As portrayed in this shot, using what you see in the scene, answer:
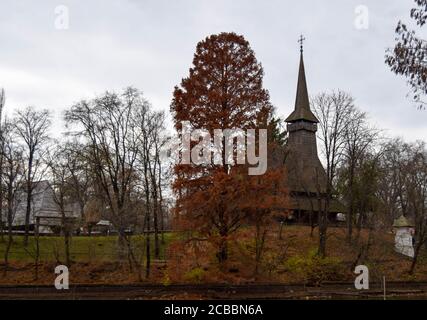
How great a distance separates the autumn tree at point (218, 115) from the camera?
2448cm

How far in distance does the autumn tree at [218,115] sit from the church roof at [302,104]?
72.0 ft

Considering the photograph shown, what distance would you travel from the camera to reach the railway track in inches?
964

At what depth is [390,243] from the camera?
35.9 meters

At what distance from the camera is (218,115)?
25.1 m

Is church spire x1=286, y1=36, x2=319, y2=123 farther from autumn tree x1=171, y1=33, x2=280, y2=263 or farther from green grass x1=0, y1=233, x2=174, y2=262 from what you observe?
autumn tree x1=171, y1=33, x2=280, y2=263

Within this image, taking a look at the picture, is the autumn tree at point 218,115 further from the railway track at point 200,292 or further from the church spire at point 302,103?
the church spire at point 302,103

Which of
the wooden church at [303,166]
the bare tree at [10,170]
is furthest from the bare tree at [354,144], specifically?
the bare tree at [10,170]

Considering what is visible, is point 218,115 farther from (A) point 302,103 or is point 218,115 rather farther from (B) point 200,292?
(A) point 302,103

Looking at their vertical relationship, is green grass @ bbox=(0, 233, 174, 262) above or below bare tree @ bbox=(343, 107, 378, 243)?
below

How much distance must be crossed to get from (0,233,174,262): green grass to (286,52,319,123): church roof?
1787cm

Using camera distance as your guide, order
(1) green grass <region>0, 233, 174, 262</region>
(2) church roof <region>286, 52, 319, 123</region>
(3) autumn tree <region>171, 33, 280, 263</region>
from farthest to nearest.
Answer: (2) church roof <region>286, 52, 319, 123</region>, (1) green grass <region>0, 233, 174, 262</region>, (3) autumn tree <region>171, 33, 280, 263</region>

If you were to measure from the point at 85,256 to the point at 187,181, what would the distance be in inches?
511

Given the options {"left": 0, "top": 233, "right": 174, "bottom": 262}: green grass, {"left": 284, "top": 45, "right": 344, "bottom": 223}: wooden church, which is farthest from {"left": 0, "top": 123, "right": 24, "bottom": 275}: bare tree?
{"left": 284, "top": 45, "right": 344, "bottom": 223}: wooden church

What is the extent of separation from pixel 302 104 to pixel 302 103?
143mm
